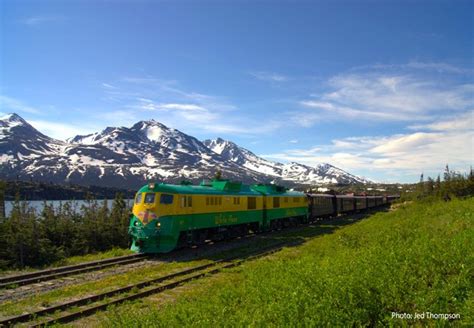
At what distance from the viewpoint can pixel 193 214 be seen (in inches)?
956

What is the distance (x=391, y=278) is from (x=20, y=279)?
14.8 m

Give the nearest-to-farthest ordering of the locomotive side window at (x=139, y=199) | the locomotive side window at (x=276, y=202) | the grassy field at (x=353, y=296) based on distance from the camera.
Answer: the grassy field at (x=353, y=296) → the locomotive side window at (x=139, y=199) → the locomotive side window at (x=276, y=202)

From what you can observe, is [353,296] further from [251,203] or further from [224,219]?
[251,203]

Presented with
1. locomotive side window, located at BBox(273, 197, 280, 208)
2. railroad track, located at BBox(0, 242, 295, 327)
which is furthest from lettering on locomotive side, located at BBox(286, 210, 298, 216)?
railroad track, located at BBox(0, 242, 295, 327)

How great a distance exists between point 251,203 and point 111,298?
20329 millimetres

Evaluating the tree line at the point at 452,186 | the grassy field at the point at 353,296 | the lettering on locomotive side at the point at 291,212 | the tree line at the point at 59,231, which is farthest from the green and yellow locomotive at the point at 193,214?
the tree line at the point at 452,186

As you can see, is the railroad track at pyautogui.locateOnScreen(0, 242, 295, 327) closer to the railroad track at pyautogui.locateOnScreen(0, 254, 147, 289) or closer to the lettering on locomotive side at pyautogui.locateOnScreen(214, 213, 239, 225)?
the railroad track at pyautogui.locateOnScreen(0, 254, 147, 289)

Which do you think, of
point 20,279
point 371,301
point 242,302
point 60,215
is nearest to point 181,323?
point 242,302

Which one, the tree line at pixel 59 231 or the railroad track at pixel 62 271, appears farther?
the tree line at pixel 59 231

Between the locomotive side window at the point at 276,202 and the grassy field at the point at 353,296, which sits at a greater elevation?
the locomotive side window at the point at 276,202

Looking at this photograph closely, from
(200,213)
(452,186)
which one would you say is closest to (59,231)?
(200,213)

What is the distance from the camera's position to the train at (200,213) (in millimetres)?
22203

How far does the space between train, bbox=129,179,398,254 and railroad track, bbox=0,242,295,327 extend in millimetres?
4308

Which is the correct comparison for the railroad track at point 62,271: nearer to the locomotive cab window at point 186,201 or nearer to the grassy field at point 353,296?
the locomotive cab window at point 186,201
